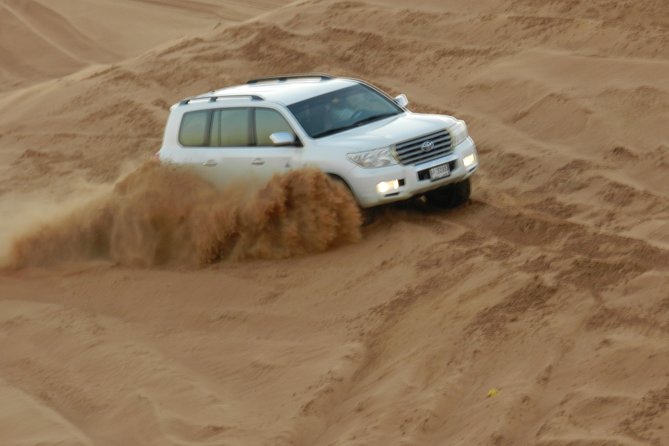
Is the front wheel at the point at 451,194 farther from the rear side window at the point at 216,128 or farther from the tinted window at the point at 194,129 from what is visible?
the tinted window at the point at 194,129

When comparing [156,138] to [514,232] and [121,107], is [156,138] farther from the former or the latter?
[514,232]

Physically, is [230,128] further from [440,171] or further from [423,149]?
[440,171]

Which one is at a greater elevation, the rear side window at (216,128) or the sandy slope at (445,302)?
the rear side window at (216,128)

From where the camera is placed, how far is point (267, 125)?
15070mm

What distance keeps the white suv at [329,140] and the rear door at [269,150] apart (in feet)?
0.04

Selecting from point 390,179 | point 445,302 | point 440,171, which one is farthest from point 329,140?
point 445,302

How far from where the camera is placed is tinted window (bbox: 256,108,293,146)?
1498 cm

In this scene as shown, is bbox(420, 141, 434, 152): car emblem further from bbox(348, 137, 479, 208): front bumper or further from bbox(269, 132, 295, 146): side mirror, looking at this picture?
bbox(269, 132, 295, 146): side mirror

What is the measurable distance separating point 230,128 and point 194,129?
0.54m

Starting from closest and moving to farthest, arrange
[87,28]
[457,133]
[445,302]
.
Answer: [445,302] < [457,133] < [87,28]

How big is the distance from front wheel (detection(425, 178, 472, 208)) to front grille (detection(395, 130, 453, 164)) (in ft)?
1.92

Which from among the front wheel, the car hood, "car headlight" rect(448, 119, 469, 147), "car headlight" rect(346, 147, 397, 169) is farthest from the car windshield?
the front wheel

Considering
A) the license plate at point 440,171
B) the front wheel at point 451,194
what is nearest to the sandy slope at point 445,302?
the front wheel at point 451,194

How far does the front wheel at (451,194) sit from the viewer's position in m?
15.1
